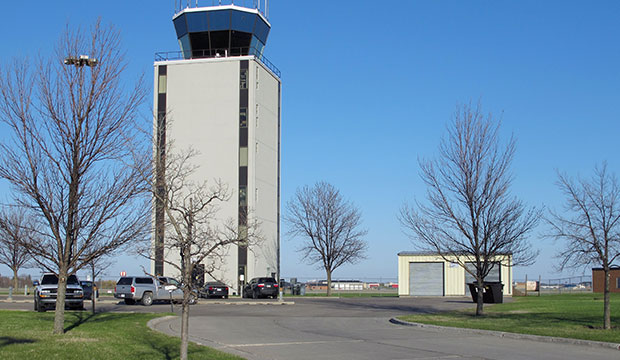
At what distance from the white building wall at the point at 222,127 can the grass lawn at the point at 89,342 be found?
34.0m

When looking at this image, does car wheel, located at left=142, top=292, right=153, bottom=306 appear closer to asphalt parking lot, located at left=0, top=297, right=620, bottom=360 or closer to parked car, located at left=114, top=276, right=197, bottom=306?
parked car, located at left=114, top=276, right=197, bottom=306

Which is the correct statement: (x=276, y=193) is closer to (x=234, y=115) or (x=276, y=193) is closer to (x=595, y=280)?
(x=234, y=115)

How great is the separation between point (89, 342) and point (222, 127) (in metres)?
41.7

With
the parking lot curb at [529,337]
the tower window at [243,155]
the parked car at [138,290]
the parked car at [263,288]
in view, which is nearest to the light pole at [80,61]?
the parking lot curb at [529,337]

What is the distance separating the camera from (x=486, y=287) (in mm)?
38312

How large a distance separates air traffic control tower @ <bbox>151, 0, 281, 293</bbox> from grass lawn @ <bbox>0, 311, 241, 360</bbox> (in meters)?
33.7

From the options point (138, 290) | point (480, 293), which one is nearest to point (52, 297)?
point (138, 290)

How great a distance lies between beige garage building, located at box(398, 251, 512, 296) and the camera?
55.3 meters

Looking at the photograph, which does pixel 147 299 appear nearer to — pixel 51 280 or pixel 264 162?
pixel 51 280

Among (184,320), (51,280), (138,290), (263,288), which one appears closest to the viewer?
(184,320)

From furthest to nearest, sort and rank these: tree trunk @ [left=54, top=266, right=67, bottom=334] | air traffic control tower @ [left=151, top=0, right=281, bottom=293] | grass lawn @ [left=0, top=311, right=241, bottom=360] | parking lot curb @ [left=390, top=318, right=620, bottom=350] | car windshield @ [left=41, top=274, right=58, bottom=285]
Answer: air traffic control tower @ [left=151, top=0, right=281, bottom=293] < car windshield @ [left=41, top=274, right=58, bottom=285] < tree trunk @ [left=54, top=266, right=67, bottom=334] < parking lot curb @ [left=390, top=318, right=620, bottom=350] < grass lawn @ [left=0, top=311, right=241, bottom=360]

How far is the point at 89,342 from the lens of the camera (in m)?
15.0

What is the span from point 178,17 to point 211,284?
2180 cm

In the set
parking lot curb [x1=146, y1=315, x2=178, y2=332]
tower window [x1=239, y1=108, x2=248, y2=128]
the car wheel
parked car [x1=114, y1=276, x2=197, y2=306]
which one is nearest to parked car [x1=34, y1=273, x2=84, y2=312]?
parking lot curb [x1=146, y1=315, x2=178, y2=332]
